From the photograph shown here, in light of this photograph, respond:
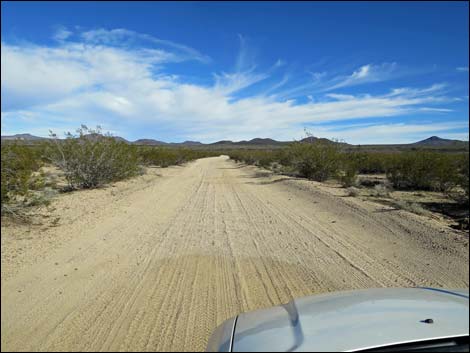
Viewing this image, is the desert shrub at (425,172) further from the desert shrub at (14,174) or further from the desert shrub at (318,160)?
the desert shrub at (14,174)

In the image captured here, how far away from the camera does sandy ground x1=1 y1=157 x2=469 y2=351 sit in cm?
273

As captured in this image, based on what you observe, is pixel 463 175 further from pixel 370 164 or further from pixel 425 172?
pixel 370 164

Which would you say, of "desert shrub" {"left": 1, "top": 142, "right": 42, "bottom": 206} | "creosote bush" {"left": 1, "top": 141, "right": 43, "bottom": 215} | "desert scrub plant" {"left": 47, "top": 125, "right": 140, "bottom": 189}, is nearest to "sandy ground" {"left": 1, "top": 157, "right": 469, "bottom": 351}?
"creosote bush" {"left": 1, "top": 141, "right": 43, "bottom": 215}

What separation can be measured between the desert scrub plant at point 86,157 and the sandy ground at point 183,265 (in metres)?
4.29

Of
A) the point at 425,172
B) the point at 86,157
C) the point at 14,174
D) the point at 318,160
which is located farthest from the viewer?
the point at 318,160

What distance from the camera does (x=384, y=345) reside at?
1.98m

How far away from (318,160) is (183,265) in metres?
Answer: 17.6

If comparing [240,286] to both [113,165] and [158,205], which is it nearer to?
[158,205]

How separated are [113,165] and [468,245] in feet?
47.4

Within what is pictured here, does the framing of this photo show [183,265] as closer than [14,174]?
Yes

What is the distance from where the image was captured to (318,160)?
2258 cm

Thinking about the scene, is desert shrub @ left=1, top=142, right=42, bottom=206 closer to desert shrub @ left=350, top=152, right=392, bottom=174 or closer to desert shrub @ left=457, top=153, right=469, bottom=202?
desert shrub @ left=457, top=153, right=469, bottom=202

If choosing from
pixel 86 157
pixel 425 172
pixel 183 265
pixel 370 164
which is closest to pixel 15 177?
pixel 183 265

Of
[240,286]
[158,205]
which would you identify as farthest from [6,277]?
[158,205]
